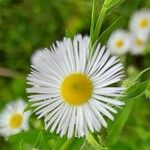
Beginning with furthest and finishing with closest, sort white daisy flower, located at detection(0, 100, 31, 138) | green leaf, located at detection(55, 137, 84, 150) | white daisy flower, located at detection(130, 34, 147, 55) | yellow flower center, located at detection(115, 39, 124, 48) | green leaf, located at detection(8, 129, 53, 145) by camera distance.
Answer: yellow flower center, located at detection(115, 39, 124, 48), white daisy flower, located at detection(130, 34, 147, 55), white daisy flower, located at detection(0, 100, 31, 138), green leaf, located at detection(8, 129, 53, 145), green leaf, located at detection(55, 137, 84, 150)

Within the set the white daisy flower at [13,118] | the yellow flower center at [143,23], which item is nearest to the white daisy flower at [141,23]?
the yellow flower center at [143,23]

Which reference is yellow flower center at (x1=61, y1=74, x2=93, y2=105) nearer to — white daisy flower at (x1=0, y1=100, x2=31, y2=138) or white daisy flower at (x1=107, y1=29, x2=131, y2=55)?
white daisy flower at (x1=0, y1=100, x2=31, y2=138)

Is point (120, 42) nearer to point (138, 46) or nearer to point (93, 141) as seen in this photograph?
point (138, 46)

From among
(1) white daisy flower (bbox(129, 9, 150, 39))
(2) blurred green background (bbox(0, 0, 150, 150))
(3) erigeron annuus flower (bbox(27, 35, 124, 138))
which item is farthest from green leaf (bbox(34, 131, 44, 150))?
(1) white daisy flower (bbox(129, 9, 150, 39))

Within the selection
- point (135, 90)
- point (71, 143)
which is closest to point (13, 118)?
point (71, 143)

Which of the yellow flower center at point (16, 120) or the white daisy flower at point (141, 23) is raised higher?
the white daisy flower at point (141, 23)

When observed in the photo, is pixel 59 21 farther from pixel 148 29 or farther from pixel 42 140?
pixel 42 140

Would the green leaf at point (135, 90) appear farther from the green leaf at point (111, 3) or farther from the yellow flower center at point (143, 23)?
the yellow flower center at point (143, 23)
